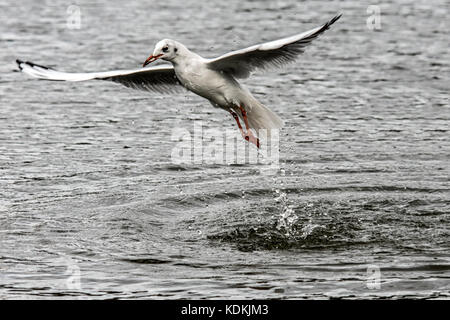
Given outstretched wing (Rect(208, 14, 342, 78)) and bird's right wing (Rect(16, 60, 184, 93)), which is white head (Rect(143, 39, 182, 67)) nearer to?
outstretched wing (Rect(208, 14, 342, 78))

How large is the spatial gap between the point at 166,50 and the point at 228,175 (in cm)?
277

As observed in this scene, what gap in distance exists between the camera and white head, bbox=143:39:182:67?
28.0 feet

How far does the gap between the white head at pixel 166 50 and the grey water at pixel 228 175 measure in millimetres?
1676

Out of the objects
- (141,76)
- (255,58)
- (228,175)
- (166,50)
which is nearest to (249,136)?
(255,58)

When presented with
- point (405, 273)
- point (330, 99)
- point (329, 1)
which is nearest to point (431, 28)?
point (329, 1)

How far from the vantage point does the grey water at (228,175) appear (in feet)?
25.7

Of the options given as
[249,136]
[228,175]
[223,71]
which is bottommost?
[228,175]

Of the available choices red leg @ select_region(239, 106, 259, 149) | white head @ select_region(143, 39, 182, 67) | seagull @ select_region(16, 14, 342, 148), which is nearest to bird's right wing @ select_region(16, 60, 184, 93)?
seagull @ select_region(16, 14, 342, 148)

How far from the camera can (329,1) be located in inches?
826

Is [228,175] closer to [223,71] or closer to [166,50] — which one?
[223,71]

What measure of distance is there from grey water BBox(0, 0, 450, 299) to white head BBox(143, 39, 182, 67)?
1676mm

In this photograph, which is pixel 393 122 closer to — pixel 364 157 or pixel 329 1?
pixel 364 157

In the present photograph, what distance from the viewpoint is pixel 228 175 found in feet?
36.2

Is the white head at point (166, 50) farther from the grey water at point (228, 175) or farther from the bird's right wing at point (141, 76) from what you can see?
the grey water at point (228, 175)
